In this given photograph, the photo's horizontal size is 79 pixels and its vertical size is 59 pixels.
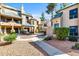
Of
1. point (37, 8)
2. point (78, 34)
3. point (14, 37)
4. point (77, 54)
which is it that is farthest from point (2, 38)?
point (78, 34)

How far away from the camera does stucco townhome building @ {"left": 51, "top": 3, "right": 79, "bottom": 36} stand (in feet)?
48.6

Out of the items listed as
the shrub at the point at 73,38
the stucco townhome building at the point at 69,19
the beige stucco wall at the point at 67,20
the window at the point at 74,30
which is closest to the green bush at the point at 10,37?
the stucco townhome building at the point at 69,19

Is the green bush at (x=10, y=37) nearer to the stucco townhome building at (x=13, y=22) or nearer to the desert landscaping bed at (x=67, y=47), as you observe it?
the stucco townhome building at (x=13, y=22)

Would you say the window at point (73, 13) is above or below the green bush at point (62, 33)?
above

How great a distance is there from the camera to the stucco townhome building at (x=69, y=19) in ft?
48.6

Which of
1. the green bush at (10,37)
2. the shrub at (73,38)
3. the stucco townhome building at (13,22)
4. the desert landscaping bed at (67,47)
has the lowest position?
the desert landscaping bed at (67,47)

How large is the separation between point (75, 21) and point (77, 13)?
3.06 ft

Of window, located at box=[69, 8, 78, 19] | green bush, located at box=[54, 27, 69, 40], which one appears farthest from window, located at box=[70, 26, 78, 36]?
window, located at box=[69, 8, 78, 19]

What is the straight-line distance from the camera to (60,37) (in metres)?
14.0

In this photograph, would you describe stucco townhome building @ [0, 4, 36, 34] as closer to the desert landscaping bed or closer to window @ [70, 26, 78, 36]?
the desert landscaping bed

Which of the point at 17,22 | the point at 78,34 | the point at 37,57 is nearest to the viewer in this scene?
the point at 37,57

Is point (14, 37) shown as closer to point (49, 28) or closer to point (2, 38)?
point (2, 38)

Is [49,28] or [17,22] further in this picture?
[49,28]

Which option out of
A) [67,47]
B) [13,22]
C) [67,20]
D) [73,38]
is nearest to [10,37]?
[13,22]
